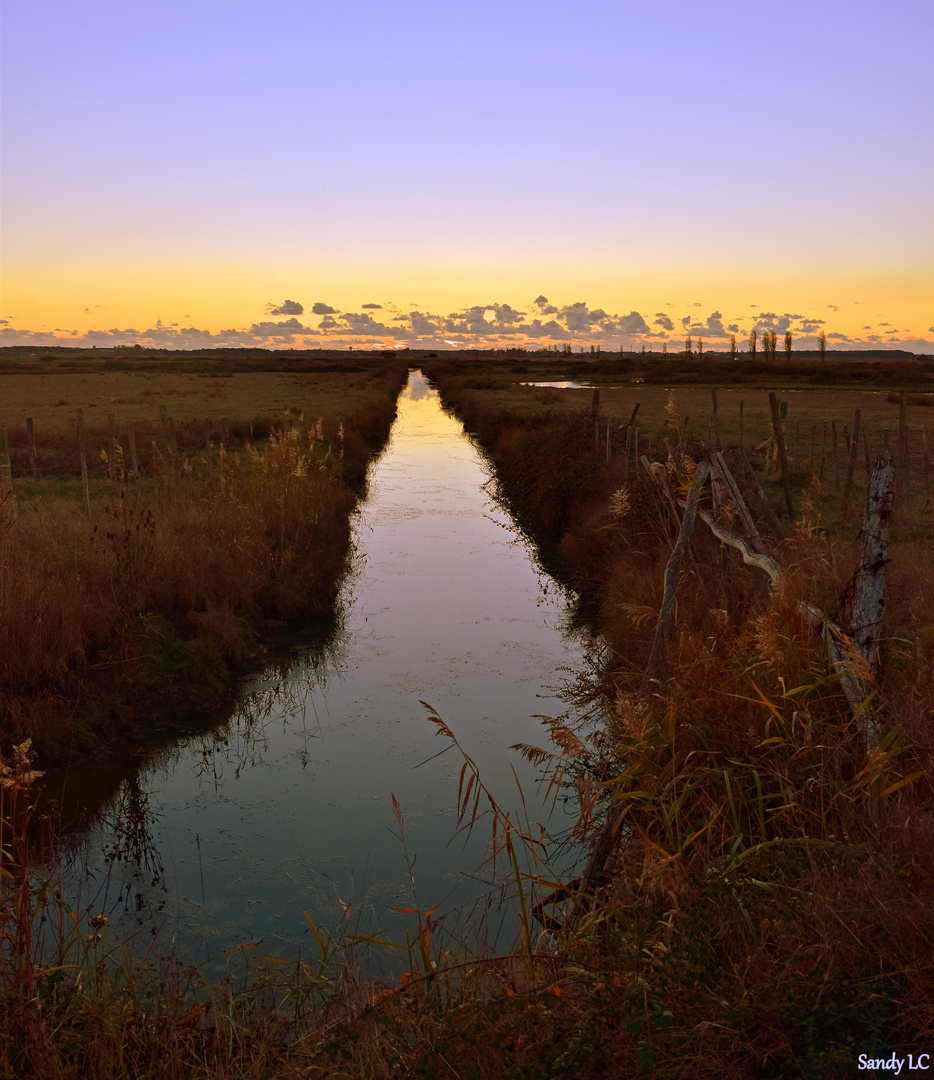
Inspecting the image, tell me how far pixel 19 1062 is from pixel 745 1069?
2.50m

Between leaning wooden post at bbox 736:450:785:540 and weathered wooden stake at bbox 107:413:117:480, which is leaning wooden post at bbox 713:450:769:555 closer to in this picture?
leaning wooden post at bbox 736:450:785:540

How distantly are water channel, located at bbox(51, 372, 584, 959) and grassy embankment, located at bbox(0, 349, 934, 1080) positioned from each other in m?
0.54

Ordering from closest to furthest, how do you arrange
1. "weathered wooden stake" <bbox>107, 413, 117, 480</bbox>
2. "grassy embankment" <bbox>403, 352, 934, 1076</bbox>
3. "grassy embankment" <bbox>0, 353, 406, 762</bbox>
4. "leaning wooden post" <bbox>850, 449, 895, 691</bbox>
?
"grassy embankment" <bbox>403, 352, 934, 1076</bbox>
"leaning wooden post" <bbox>850, 449, 895, 691</bbox>
"grassy embankment" <bbox>0, 353, 406, 762</bbox>
"weathered wooden stake" <bbox>107, 413, 117, 480</bbox>

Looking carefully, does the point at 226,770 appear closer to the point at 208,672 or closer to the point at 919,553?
the point at 208,672

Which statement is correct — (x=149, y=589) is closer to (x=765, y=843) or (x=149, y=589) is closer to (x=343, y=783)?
(x=343, y=783)

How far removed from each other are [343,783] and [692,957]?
14.6ft

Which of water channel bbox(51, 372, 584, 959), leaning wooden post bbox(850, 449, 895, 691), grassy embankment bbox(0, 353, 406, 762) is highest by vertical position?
leaning wooden post bbox(850, 449, 895, 691)

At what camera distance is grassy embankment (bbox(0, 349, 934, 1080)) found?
8.34ft

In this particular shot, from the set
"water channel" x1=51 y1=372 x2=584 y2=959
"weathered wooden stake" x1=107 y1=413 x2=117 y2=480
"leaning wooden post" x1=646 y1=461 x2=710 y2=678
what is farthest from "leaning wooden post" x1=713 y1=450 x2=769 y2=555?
"weathered wooden stake" x1=107 y1=413 x2=117 y2=480

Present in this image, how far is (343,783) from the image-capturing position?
705cm

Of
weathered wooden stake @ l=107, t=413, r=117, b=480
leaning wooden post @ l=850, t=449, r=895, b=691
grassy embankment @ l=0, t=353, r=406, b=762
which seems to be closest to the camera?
leaning wooden post @ l=850, t=449, r=895, b=691

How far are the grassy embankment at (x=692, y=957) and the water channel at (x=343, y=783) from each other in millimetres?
541

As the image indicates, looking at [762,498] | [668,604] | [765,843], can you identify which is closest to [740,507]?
[668,604]

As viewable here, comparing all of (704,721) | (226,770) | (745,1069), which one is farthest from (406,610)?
(745,1069)
